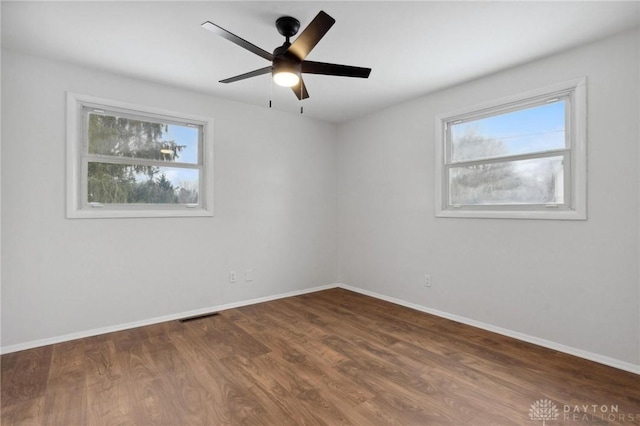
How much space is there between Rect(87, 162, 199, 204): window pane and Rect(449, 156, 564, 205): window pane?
305 centimetres

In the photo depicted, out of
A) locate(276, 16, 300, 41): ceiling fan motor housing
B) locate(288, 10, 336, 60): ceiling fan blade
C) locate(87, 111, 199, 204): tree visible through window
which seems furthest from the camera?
locate(87, 111, 199, 204): tree visible through window

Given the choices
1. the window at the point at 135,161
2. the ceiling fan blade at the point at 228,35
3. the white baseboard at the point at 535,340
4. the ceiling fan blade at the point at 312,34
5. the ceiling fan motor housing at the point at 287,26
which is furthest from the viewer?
the window at the point at 135,161

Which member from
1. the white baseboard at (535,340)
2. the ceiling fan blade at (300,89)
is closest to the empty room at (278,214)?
the white baseboard at (535,340)

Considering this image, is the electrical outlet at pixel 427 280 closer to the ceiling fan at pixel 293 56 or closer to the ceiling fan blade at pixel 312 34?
the ceiling fan at pixel 293 56

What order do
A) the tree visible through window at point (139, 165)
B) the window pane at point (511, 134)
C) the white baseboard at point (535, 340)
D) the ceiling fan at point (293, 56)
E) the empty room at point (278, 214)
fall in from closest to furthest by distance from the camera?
1. the ceiling fan at point (293, 56)
2. the empty room at point (278, 214)
3. the white baseboard at point (535, 340)
4. the window pane at point (511, 134)
5. the tree visible through window at point (139, 165)

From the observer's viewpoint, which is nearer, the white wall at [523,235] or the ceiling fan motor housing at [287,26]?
the ceiling fan motor housing at [287,26]

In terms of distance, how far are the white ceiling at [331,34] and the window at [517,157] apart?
427 millimetres

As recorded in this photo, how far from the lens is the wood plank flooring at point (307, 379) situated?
1.88 metres

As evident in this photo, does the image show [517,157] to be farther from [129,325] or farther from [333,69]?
[129,325]

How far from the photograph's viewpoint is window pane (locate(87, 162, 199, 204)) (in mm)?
3194

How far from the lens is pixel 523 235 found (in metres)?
3.00

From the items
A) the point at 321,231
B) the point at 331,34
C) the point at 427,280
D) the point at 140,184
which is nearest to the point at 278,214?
the point at 321,231

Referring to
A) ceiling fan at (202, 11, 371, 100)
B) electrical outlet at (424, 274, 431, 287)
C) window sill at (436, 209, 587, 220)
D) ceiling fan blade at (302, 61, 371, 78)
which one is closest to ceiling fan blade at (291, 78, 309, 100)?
ceiling fan at (202, 11, 371, 100)

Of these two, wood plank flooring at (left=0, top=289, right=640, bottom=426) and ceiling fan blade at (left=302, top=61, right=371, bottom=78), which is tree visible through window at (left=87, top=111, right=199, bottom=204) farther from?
ceiling fan blade at (left=302, top=61, right=371, bottom=78)
